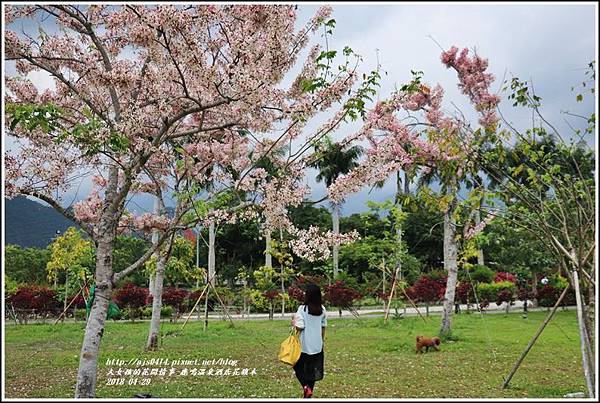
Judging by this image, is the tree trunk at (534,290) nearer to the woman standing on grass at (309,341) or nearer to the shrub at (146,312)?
the shrub at (146,312)

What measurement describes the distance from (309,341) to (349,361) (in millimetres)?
3721

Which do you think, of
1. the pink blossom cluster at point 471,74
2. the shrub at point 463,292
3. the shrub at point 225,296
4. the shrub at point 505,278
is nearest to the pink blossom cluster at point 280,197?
the pink blossom cluster at point 471,74

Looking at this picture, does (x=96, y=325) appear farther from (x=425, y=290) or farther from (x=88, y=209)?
(x=425, y=290)

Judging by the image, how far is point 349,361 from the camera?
345 inches

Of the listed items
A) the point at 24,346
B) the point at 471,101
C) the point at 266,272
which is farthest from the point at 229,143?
the point at 266,272

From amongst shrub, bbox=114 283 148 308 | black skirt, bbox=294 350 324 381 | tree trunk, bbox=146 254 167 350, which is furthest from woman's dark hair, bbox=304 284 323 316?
shrub, bbox=114 283 148 308

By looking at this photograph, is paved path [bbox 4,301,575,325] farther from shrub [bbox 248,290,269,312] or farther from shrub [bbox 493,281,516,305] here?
shrub [bbox 248,290,269,312]

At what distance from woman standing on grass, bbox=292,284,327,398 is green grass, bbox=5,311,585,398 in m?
0.97

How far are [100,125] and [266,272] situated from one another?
1373cm

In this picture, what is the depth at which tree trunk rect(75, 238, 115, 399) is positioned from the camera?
16.8 feet

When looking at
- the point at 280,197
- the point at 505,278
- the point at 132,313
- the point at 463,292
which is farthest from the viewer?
the point at 505,278

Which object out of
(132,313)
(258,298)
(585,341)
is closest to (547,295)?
(258,298)

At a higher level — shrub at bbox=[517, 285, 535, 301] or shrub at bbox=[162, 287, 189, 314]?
shrub at bbox=[517, 285, 535, 301]

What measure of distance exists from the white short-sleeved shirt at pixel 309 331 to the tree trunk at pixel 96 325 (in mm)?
1902
